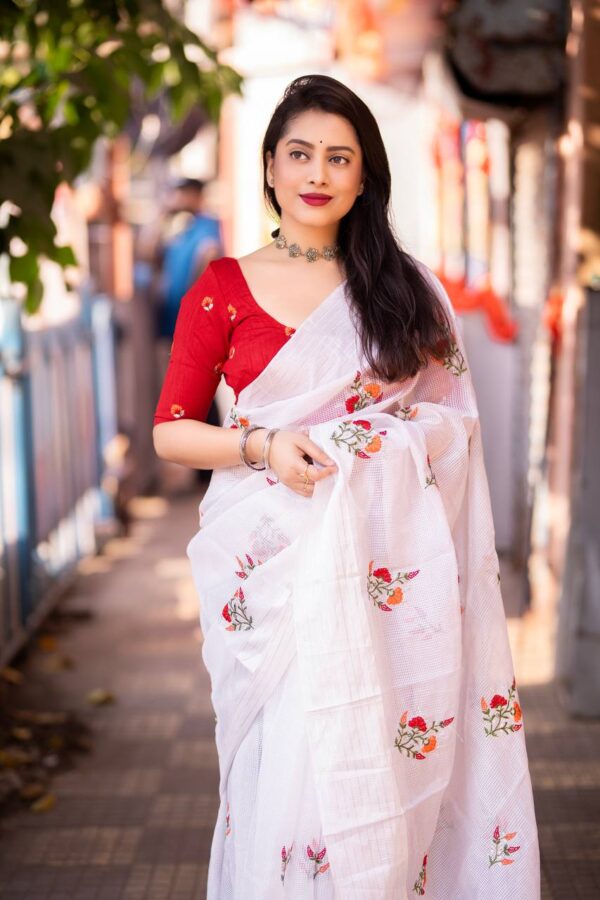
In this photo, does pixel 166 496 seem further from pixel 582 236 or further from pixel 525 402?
pixel 582 236

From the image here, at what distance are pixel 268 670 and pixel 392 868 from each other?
41 centimetres

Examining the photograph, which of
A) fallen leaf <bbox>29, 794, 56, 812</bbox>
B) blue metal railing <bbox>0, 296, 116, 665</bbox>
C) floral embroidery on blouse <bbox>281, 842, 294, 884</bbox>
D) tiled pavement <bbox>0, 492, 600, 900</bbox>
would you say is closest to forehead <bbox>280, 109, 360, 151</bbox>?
floral embroidery on blouse <bbox>281, 842, 294, 884</bbox>

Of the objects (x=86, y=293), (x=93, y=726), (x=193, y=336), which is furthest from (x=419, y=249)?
(x=193, y=336)

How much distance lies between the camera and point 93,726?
3977 mm

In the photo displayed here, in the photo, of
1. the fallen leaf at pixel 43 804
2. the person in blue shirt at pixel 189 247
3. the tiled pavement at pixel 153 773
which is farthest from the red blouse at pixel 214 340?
the person in blue shirt at pixel 189 247

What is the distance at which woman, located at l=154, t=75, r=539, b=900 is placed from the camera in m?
2.04

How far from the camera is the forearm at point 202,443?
6.98 ft

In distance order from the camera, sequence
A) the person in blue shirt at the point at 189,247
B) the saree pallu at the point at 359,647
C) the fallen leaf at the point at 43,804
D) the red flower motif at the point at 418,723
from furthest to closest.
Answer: the person in blue shirt at the point at 189,247 < the fallen leaf at the point at 43,804 < the red flower motif at the point at 418,723 < the saree pallu at the point at 359,647

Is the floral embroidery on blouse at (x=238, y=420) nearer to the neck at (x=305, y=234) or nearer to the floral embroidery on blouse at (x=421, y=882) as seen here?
the neck at (x=305, y=234)

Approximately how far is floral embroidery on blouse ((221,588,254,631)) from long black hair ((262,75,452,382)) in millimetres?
495

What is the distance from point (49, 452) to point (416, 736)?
3.58m

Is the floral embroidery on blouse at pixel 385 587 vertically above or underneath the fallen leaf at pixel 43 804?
above

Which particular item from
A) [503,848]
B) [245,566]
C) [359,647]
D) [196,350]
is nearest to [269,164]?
[196,350]

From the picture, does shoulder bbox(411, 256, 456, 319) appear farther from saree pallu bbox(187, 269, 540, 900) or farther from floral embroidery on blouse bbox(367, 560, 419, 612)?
floral embroidery on blouse bbox(367, 560, 419, 612)
